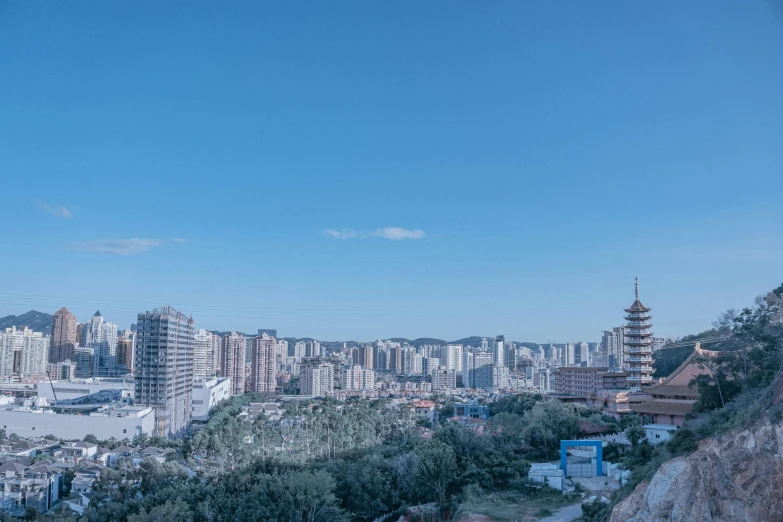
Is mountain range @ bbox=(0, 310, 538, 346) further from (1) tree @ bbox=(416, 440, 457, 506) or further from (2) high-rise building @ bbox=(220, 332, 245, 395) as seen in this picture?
(1) tree @ bbox=(416, 440, 457, 506)

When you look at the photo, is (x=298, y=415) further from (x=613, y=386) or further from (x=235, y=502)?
(x=235, y=502)

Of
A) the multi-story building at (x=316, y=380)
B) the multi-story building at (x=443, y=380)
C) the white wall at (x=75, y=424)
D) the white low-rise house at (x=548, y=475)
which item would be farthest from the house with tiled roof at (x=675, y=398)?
the multi-story building at (x=443, y=380)

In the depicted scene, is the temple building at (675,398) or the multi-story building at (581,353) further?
the multi-story building at (581,353)

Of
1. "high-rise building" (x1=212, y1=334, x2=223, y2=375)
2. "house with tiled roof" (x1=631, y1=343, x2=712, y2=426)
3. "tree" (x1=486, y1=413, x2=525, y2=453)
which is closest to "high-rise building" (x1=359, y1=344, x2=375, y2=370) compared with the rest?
"high-rise building" (x1=212, y1=334, x2=223, y2=375)

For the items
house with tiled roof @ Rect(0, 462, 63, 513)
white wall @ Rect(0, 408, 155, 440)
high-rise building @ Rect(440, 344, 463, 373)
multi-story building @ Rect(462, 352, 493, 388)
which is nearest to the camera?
house with tiled roof @ Rect(0, 462, 63, 513)

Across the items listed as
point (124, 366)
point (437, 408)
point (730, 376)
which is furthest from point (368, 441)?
point (124, 366)

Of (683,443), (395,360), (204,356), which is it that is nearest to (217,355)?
(204,356)

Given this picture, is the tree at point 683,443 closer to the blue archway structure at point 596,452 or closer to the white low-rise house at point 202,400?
the blue archway structure at point 596,452
